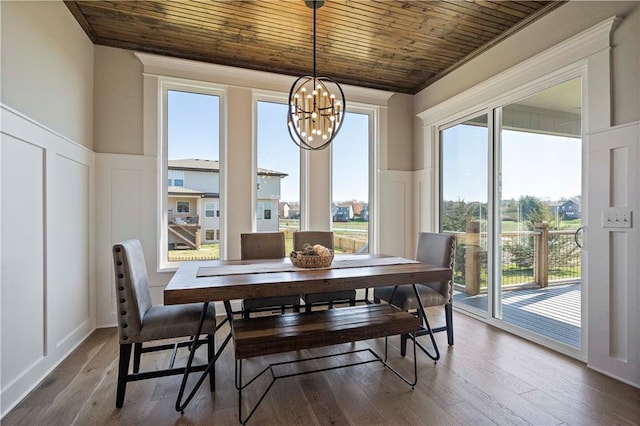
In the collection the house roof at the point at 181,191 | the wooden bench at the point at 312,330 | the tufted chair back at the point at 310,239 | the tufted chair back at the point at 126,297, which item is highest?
the house roof at the point at 181,191

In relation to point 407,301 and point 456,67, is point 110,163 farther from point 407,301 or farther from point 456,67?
point 456,67

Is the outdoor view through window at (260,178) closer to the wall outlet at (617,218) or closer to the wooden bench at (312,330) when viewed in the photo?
the wooden bench at (312,330)

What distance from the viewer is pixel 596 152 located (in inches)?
93.3

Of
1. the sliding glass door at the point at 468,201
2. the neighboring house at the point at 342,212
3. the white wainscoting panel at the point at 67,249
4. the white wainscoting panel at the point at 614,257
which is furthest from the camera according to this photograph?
the neighboring house at the point at 342,212

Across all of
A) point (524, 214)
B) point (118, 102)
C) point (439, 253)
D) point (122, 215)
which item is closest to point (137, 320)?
point (122, 215)

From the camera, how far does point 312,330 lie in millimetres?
1961

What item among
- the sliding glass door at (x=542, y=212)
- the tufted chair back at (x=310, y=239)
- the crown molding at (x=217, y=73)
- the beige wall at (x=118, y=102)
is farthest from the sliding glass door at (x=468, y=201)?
the beige wall at (x=118, y=102)

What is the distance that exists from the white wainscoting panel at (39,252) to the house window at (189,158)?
0.81 metres

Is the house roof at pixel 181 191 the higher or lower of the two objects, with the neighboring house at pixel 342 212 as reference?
higher

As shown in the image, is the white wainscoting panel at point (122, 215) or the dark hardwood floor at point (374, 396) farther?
the white wainscoting panel at point (122, 215)

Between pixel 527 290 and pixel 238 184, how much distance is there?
3320 millimetres

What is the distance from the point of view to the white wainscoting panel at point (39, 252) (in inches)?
74.4

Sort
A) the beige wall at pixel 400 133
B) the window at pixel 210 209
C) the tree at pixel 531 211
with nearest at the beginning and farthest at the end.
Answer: the tree at pixel 531 211
the window at pixel 210 209
the beige wall at pixel 400 133

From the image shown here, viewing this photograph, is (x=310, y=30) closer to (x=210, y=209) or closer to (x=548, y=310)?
(x=210, y=209)
